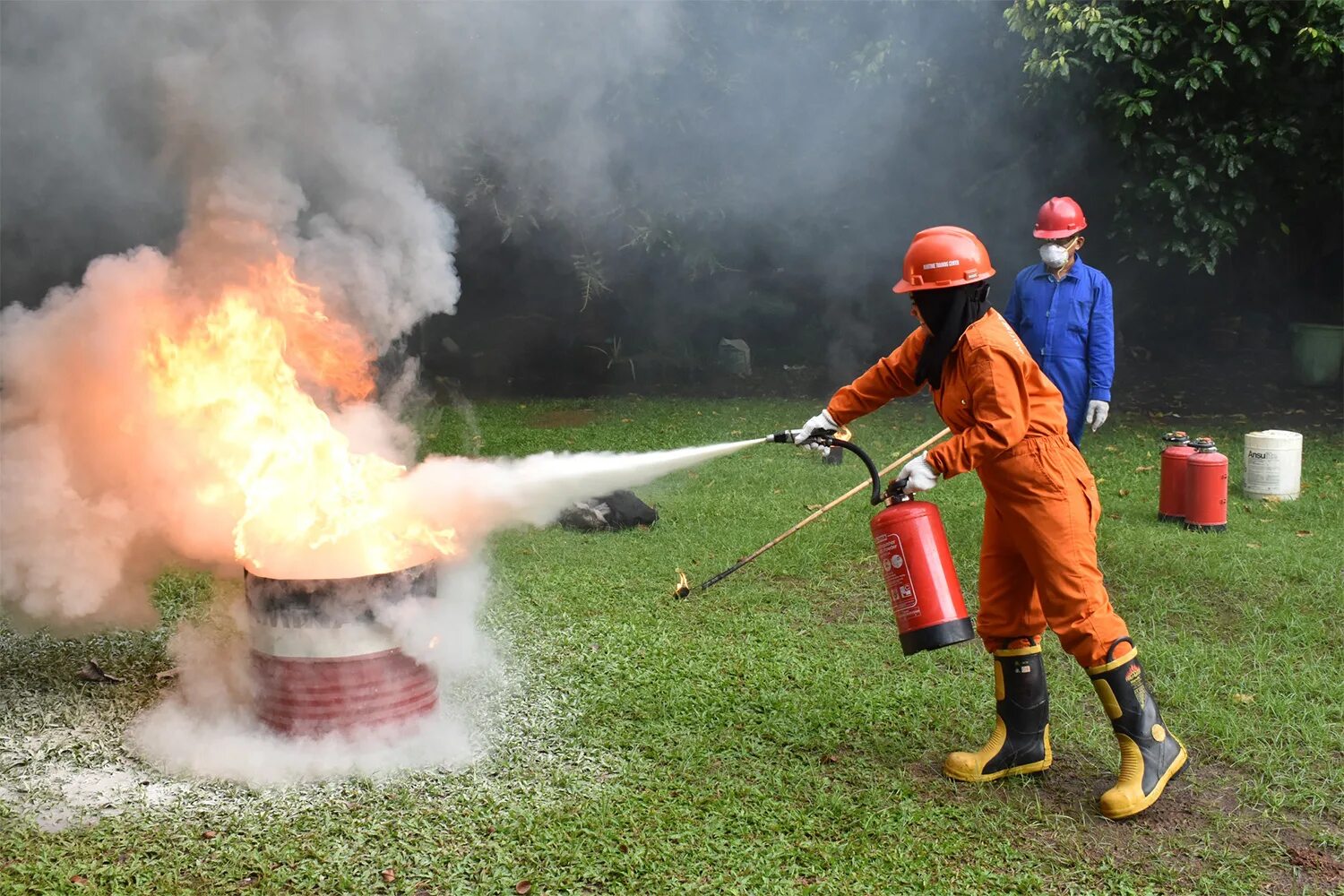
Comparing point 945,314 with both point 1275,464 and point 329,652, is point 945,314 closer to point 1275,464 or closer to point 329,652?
point 329,652

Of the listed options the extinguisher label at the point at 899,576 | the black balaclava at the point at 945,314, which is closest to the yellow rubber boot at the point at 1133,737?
the extinguisher label at the point at 899,576

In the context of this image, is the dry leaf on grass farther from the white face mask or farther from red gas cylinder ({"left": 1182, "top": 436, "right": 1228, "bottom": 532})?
red gas cylinder ({"left": 1182, "top": 436, "right": 1228, "bottom": 532})

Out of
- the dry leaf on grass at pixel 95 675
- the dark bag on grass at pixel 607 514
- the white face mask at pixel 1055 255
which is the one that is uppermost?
the white face mask at pixel 1055 255

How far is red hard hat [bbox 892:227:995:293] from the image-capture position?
3.77m

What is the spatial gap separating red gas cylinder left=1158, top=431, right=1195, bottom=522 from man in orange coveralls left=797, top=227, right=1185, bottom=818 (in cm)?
396

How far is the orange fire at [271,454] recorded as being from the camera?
444cm

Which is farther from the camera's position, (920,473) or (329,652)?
(329,652)

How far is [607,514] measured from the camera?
7855 mm

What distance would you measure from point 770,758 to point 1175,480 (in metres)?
4.48

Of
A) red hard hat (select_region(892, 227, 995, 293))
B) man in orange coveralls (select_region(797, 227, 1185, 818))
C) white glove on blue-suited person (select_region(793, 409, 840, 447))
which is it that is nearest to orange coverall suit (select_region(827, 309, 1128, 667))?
man in orange coveralls (select_region(797, 227, 1185, 818))

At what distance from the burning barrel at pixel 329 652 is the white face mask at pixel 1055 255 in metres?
3.69

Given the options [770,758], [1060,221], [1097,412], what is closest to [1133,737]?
[770,758]

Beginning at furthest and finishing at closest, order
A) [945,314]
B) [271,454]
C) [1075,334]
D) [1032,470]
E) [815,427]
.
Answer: [1075,334] < [271,454] < [815,427] < [945,314] < [1032,470]

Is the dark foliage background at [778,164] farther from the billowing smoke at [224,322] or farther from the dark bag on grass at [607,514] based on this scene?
the dark bag on grass at [607,514]
